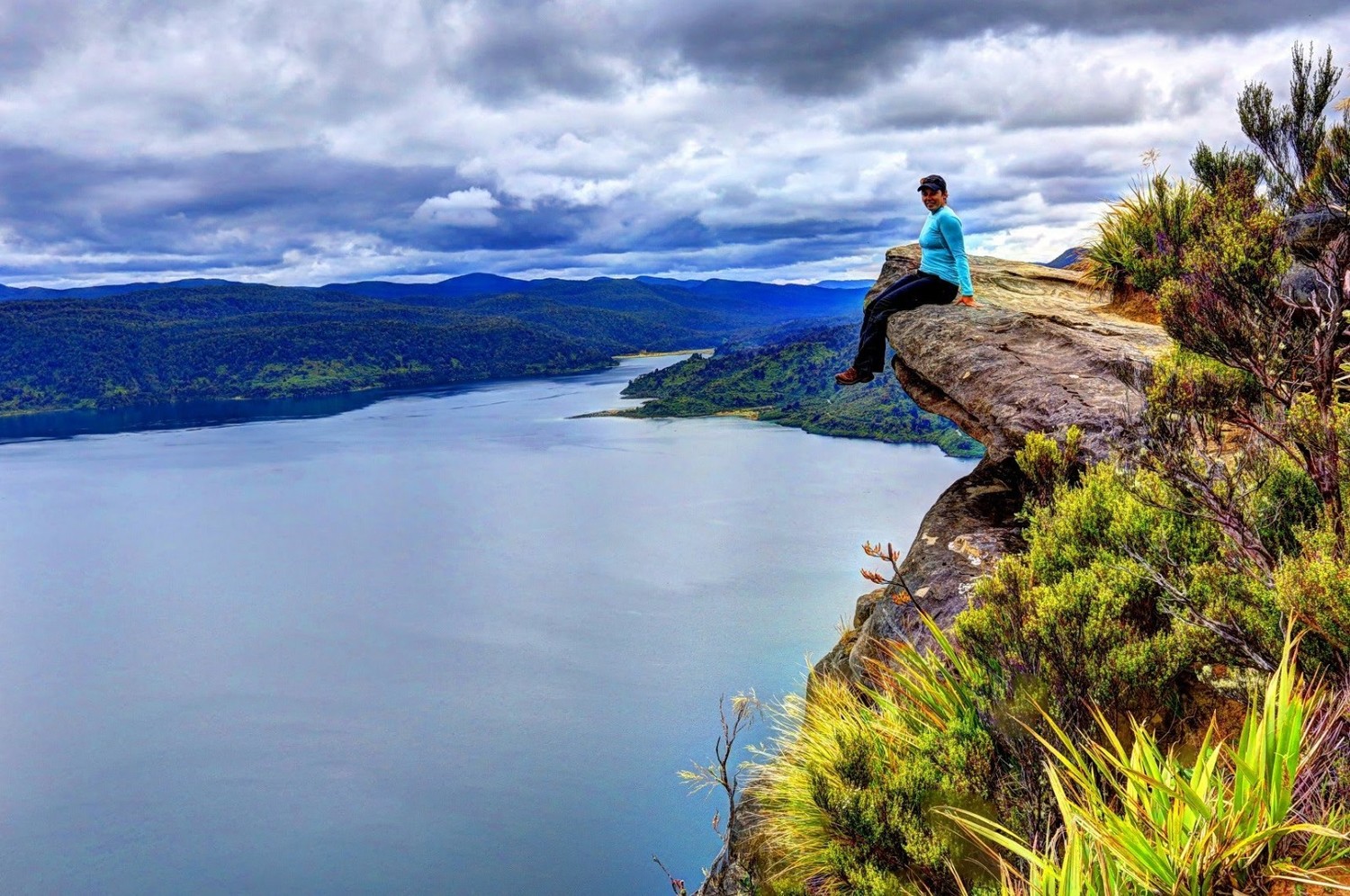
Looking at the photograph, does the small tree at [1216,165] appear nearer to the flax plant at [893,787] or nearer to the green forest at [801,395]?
the flax plant at [893,787]

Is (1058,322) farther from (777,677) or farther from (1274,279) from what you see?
(777,677)

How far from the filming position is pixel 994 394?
338 inches

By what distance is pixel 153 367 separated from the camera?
7392 inches

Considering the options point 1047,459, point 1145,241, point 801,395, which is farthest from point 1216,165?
point 801,395

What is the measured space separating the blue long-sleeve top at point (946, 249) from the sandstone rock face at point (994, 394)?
418mm

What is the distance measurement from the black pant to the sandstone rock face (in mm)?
168

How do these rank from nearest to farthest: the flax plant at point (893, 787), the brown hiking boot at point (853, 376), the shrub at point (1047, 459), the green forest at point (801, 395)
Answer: the flax plant at point (893, 787) → the shrub at point (1047, 459) → the brown hiking boot at point (853, 376) → the green forest at point (801, 395)

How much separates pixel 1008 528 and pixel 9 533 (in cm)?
7141

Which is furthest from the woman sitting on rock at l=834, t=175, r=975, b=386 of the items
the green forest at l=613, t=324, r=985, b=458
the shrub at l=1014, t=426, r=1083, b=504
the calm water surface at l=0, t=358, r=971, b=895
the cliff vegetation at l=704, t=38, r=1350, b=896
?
the green forest at l=613, t=324, r=985, b=458

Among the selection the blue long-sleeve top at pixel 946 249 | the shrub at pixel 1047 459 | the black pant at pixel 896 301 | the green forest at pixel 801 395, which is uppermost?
the blue long-sleeve top at pixel 946 249

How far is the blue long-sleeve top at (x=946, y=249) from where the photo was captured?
354 inches

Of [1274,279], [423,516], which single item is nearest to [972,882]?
[1274,279]

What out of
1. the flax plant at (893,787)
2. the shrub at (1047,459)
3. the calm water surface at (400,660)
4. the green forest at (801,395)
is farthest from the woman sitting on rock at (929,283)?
the green forest at (801,395)

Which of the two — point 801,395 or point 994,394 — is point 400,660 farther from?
point 801,395
